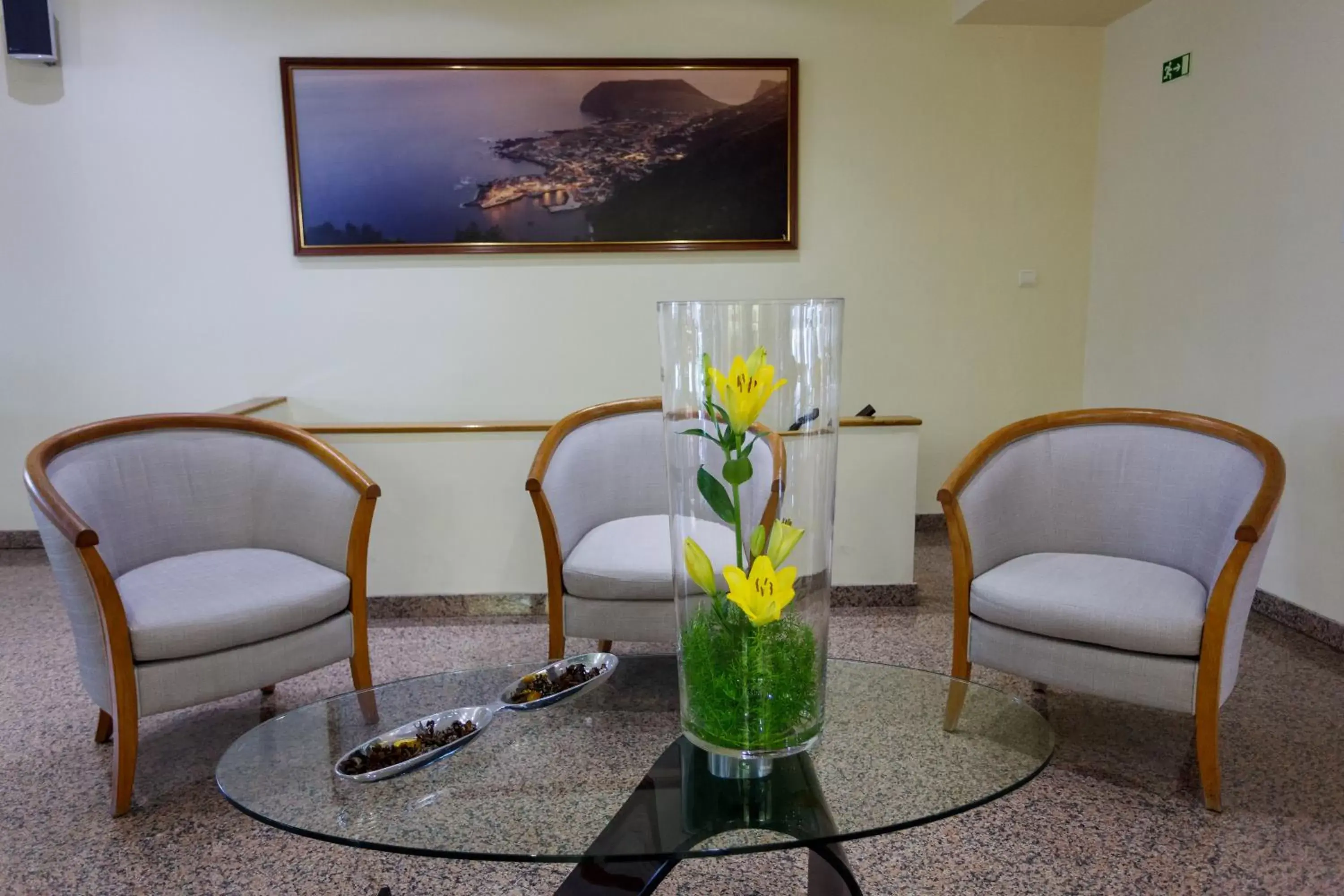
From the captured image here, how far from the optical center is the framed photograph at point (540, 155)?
446 cm

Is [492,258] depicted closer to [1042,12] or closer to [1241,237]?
[1042,12]

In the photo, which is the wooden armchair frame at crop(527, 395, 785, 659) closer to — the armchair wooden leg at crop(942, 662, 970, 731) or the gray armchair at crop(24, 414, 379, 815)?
the gray armchair at crop(24, 414, 379, 815)

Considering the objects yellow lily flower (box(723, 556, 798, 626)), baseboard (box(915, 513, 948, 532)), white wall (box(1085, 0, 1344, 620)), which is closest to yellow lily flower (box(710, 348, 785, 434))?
yellow lily flower (box(723, 556, 798, 626))

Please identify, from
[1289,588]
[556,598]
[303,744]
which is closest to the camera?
[303,744]

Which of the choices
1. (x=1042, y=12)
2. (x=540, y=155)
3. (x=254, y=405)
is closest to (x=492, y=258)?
(x=540, y=155)

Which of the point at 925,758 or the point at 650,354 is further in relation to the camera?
the point at 650,354

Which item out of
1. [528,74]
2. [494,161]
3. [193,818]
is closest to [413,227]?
[494,161]

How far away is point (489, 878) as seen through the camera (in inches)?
75.1

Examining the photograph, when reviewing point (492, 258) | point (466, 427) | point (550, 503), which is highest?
point (492, 258)

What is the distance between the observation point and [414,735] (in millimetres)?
1615

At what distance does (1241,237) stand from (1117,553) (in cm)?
172

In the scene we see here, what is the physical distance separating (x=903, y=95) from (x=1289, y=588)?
2.77 metres

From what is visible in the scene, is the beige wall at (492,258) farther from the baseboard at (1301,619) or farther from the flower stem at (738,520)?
the flower stem at (738,520)

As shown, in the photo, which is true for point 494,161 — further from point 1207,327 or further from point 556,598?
point 1207,327
